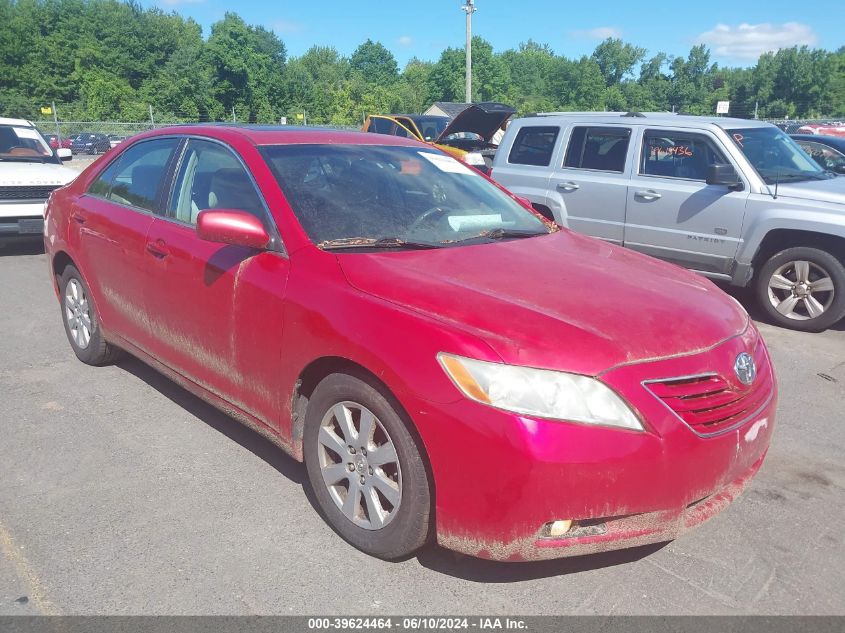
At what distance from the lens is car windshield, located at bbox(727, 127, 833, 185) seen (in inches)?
262

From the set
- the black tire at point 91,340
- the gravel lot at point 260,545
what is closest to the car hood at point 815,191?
the gravel lot at point 260,545

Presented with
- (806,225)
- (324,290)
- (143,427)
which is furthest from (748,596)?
(806,225)

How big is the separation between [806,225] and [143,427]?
5.51 meters

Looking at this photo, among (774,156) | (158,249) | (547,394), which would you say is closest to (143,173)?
(158,249)

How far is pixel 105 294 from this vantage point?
4.41 meters

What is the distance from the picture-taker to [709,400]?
2.50 metres

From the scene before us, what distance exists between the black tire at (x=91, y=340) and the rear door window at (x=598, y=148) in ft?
16.7

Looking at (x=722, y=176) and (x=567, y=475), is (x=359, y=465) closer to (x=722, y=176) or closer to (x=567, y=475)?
(x=567, y=475)

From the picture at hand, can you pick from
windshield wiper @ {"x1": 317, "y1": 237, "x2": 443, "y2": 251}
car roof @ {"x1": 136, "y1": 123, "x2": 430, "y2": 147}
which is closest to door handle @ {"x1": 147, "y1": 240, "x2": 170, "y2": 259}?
car roof @ {"x1": 136, "y1": 123, "x2": 430, "y2": 147}

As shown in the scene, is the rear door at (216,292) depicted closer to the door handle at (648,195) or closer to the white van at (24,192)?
the door handle at (648,195)

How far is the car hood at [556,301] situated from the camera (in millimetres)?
2398

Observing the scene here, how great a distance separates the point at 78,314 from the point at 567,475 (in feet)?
12.8

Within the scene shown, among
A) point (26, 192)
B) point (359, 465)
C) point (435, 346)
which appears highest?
point (435, 346)

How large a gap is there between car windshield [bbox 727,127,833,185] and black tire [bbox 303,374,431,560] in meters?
5.34
